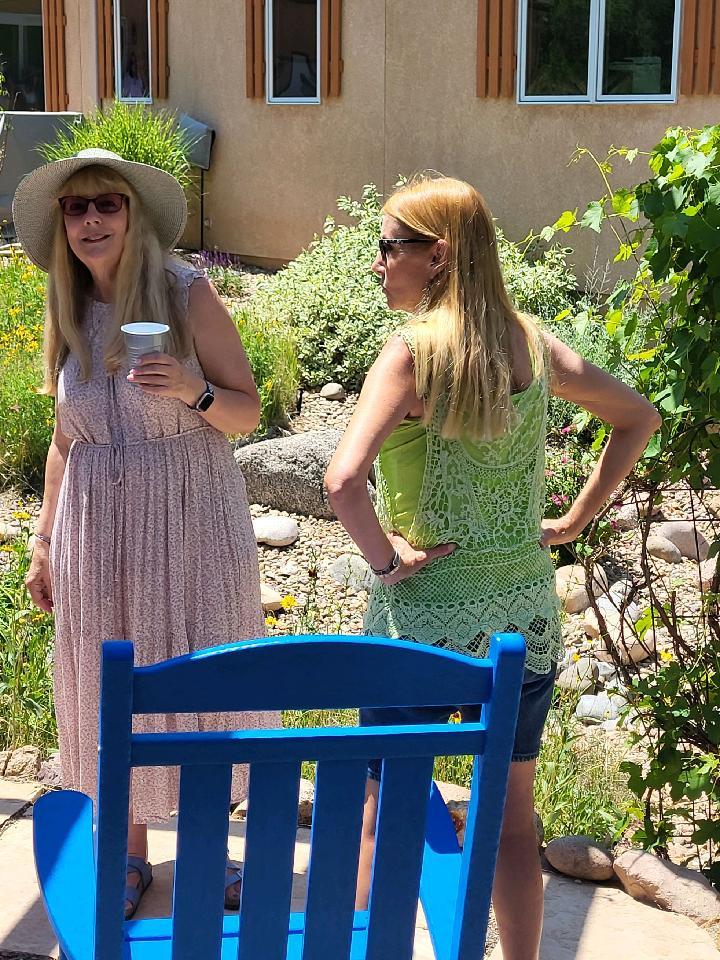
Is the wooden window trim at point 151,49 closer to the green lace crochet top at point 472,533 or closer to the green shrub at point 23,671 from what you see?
the green shrub at point 23,671

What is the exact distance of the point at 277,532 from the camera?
5914mm

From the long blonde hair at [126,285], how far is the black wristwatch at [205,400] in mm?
102

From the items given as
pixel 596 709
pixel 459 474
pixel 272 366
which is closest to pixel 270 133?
pixel 272 366

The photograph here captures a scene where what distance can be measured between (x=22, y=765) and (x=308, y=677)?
2343mm

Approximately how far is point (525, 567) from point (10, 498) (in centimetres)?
443

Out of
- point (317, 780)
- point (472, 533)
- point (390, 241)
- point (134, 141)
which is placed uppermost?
point (134, 141)

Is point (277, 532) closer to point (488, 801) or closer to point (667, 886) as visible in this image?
point (667, 886)

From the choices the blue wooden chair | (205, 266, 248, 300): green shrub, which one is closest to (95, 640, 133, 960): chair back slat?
the blue wooden chair

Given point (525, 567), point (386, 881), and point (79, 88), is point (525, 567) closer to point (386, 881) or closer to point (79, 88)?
point (386, 881)

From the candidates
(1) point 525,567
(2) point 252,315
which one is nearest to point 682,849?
(1) point 525,567

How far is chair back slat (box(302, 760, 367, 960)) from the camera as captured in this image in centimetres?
152

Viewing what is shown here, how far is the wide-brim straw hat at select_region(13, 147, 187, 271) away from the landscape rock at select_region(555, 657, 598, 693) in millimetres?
2453

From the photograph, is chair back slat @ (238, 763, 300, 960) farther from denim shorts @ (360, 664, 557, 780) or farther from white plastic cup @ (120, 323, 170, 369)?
white plastic cup @ (120, 323, 170, 369)

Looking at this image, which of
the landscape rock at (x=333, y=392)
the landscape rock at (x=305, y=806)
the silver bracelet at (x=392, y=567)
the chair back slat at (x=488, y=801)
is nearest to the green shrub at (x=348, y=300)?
the landscape rock at (x=333, y=392)
